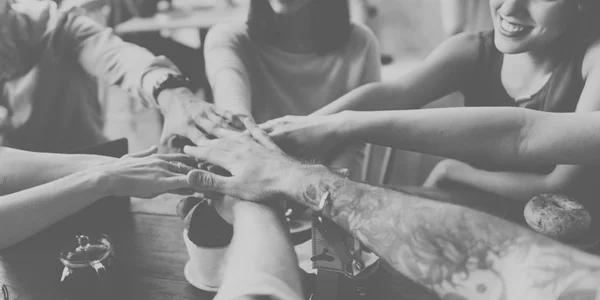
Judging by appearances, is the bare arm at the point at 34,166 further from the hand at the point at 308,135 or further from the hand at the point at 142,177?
the hand at the point at 308,135

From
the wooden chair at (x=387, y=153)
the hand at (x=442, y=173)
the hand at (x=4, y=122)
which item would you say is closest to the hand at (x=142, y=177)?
the hand at (x=4, y=122)

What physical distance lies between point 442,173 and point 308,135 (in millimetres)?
342

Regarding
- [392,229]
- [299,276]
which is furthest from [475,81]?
[299,276]

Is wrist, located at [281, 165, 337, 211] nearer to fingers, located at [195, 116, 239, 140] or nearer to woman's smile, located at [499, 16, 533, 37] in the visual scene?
fingers, located at [195, 116, 239, 140]

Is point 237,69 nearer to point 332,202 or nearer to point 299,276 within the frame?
point 332,202

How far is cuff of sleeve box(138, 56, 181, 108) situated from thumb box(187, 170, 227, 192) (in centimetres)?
37

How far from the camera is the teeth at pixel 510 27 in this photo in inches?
32.2

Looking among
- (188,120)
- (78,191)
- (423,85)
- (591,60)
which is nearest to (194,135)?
(188,120)

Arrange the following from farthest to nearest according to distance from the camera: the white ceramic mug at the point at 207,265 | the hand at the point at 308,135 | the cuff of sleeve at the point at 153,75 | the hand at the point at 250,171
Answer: the cuff of sleeve at the point at 153,75
the hand at the point at 308,135
the hand at the point at 250,171
the white ceramic mug at the point at 207,265

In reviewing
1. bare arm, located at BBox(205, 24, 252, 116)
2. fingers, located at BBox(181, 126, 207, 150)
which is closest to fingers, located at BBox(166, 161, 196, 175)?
fingers, located at BBox(181, 126, 207, 150)

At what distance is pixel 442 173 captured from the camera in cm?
97

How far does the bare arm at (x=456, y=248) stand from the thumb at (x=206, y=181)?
15 cm

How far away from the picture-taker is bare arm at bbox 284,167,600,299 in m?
0.54

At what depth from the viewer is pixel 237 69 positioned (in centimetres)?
105
